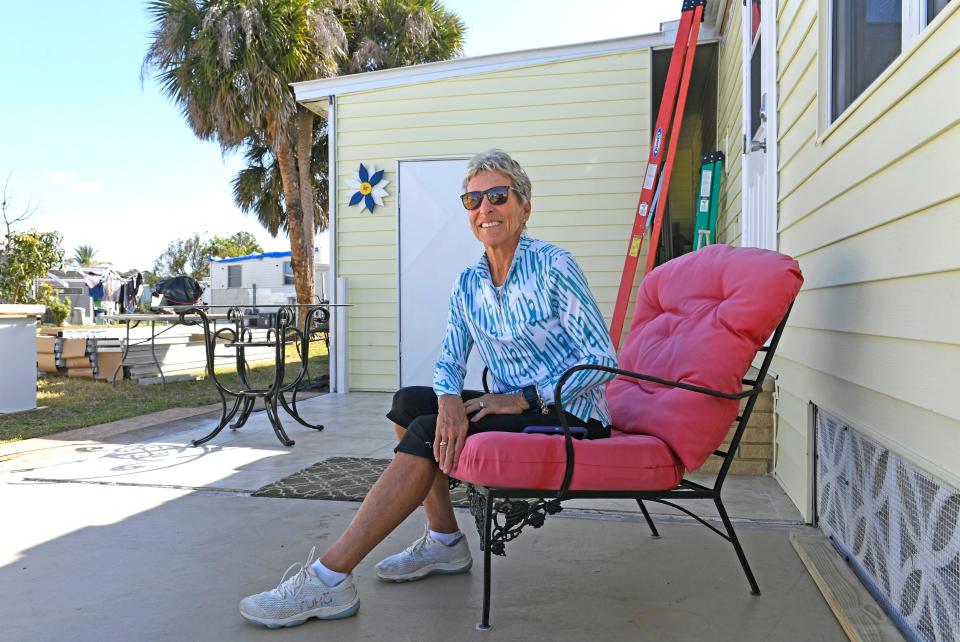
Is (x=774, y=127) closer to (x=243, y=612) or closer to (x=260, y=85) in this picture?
(x=243, y=612)

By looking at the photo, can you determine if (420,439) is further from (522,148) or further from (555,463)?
(522,148)

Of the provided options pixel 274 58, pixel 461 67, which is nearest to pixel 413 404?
pixel 461 67

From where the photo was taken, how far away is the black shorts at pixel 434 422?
1.88 m

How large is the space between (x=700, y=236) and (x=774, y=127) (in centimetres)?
213

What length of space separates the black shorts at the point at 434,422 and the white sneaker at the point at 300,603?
15.3 inches

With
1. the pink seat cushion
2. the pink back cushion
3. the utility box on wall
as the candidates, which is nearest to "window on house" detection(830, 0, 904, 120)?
the pink back cushion

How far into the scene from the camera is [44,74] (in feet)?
Result: 97.2

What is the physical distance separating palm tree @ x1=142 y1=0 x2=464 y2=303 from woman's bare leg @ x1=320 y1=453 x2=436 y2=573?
10432mm

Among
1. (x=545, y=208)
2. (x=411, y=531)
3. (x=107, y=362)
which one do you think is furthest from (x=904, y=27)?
(x=107, y=362)

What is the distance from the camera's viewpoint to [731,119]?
5.05m

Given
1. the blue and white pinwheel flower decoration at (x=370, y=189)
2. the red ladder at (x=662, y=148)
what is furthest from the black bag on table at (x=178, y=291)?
the red ladder at (x=662, y=148)

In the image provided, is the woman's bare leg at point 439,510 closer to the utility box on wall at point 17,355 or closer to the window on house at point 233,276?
the utility box on wall at point 17,355

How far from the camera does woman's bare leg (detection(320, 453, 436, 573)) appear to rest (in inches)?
72.3

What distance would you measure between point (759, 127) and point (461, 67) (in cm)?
314
